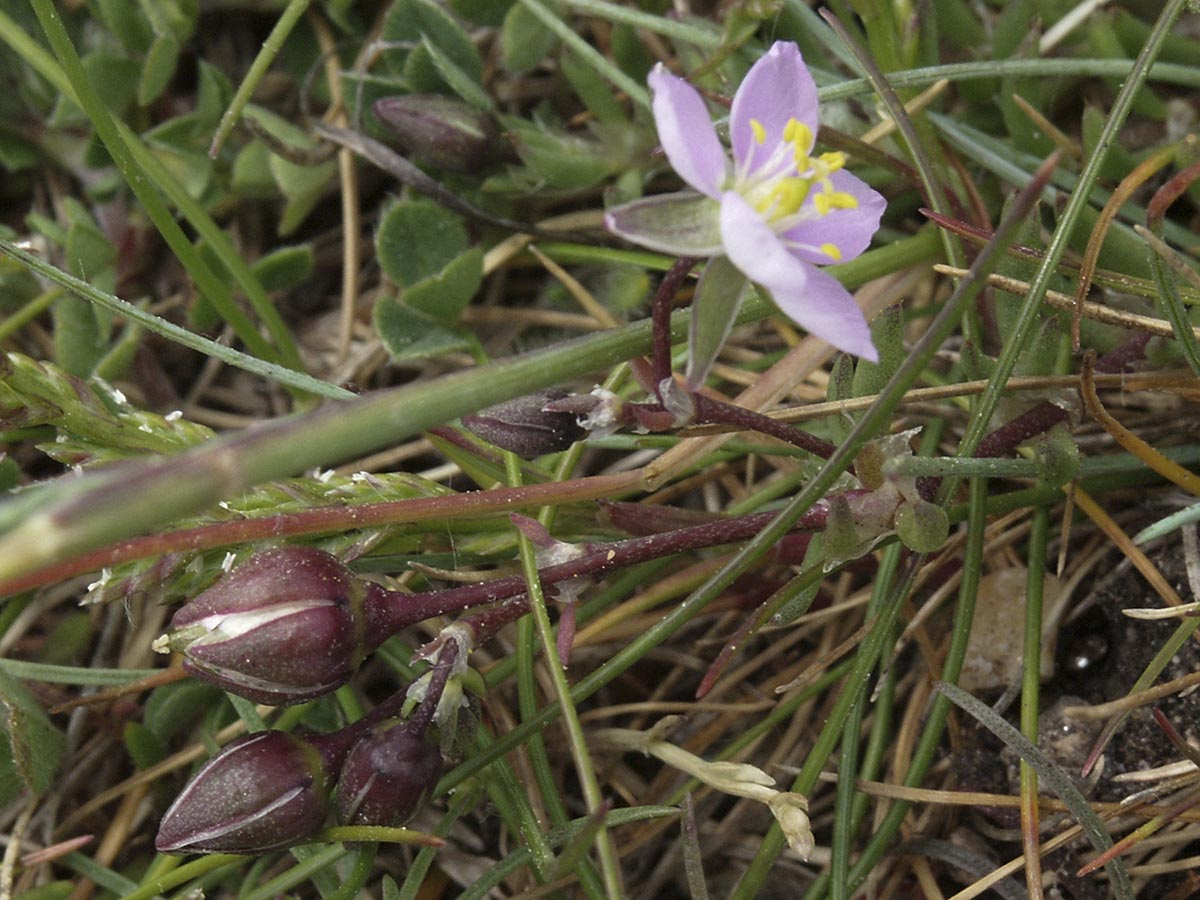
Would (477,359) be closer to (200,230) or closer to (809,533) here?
(200,230)

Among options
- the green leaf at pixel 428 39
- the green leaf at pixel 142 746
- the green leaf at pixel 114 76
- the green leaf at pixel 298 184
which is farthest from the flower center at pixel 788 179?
the green leaf at pixel 114 76

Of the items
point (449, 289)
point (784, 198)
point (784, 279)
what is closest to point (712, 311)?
point (784, 279)

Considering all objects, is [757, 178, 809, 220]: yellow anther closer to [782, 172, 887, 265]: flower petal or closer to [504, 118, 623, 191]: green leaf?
[782, 172, 887, 265]: flower petal

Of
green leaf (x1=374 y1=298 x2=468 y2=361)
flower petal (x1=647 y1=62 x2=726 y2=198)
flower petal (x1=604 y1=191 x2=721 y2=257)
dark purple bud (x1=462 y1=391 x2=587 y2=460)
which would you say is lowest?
green leaf (x1=374 y1=298 x2=468 y2=361)

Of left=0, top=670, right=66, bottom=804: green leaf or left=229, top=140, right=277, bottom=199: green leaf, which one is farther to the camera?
left=229, top=140, right=277, bottom=199: green leaf

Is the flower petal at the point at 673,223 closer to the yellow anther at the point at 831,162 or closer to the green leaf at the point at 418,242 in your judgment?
Answer: the yellow anther at the point at 831,162

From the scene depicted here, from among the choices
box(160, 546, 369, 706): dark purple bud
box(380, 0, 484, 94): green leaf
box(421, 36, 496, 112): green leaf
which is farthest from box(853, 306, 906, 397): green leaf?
box(380, 0, 484, 94): green leaf

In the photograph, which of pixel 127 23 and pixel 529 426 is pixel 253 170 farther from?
pixel 529 426
